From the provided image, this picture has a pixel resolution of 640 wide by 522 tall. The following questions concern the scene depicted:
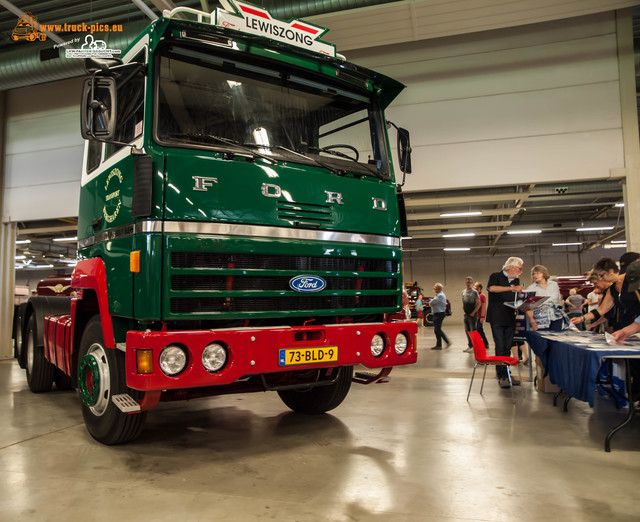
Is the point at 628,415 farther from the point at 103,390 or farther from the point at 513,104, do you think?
the point at 513,104

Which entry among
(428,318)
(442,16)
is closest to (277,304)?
(442,16)

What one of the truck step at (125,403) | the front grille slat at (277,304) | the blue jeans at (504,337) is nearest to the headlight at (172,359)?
the front grille slat at (277,304)

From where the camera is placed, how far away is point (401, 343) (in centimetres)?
407

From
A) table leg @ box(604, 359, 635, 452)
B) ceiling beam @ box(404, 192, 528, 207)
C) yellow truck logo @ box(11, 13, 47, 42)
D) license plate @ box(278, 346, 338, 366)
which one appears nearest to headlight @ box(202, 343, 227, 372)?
license plate @ box(278, 346, 338, 366)

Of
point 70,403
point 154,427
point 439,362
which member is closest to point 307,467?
point 154,427

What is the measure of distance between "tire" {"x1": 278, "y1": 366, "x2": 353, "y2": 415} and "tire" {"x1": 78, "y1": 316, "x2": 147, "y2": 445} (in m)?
1.75

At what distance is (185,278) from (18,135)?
33.9 ft

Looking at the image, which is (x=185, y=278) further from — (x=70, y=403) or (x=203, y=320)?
(x=70, y=403)

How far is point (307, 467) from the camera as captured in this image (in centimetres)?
346

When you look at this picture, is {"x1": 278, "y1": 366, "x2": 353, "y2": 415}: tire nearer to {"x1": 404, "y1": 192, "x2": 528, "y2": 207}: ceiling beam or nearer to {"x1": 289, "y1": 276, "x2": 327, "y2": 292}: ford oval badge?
{"x1": 289, "y1": 276, "x2": 327, "y2": 292}: ford oval badge

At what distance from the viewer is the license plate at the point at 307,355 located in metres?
3.49

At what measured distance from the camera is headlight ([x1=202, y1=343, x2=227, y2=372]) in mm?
3242

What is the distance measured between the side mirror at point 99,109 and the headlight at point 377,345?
2364 millimetres

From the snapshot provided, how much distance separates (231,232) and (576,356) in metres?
3.19
